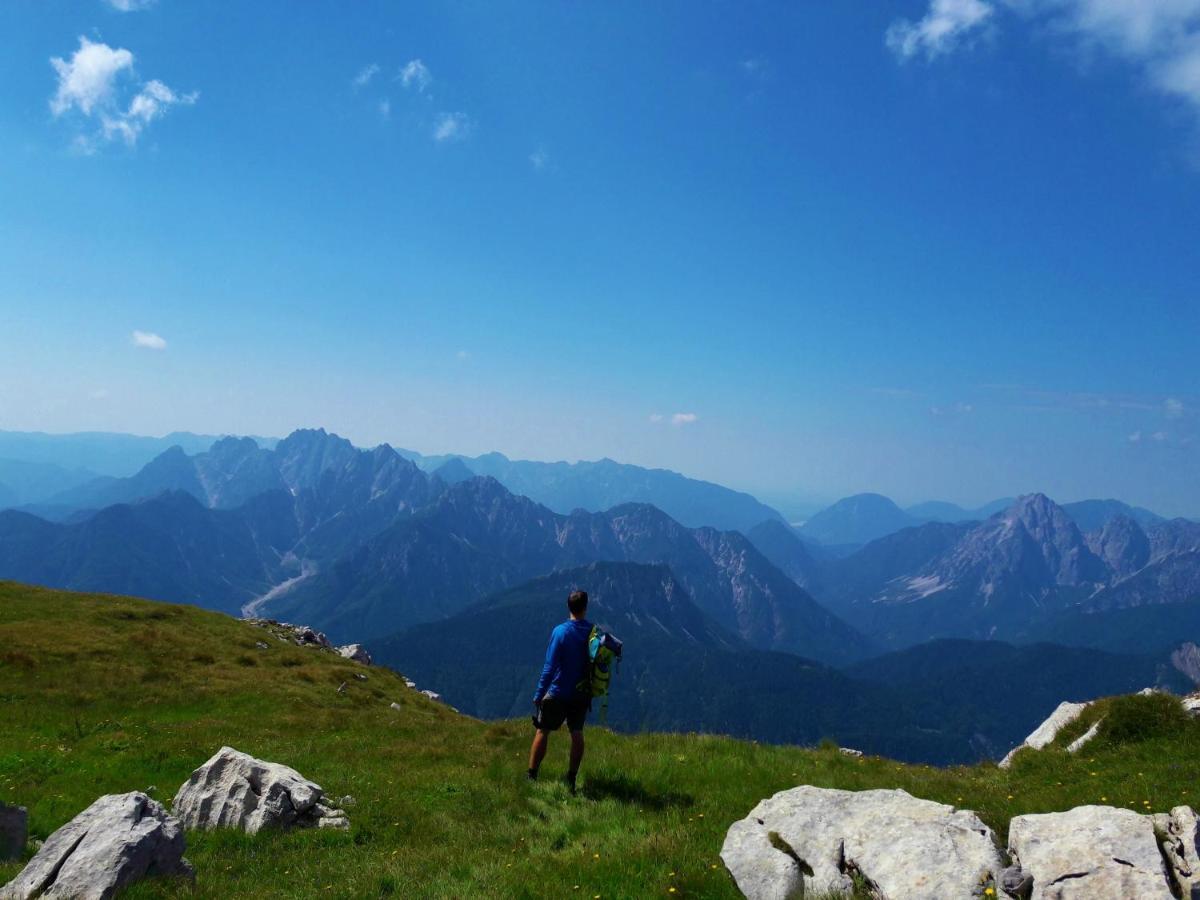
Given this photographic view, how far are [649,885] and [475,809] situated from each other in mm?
6078

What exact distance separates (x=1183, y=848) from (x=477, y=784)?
12.3 metres

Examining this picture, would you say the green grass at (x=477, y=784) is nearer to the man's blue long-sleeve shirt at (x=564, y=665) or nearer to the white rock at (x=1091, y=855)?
the white rock at (x=1091, y=855)

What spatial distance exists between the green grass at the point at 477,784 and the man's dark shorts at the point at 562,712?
4.03ft

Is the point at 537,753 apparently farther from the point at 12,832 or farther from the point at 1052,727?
the point at 1052,727

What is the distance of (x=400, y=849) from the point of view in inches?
427

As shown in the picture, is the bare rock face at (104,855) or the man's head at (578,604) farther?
the man's head at (578,604)

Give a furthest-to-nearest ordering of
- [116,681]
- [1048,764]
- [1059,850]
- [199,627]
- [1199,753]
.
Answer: [199,627]
[116,681]
[1048,764]
[1199,753]
[1059,850]

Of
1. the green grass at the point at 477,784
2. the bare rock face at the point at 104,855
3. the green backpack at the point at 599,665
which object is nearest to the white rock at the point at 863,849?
the green grass at the point at 477,784

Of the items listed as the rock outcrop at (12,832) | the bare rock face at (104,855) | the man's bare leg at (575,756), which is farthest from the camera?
the man's bare leg at (575,756)

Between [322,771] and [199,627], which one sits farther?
[199,627]

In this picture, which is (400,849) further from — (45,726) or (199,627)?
(199,627)

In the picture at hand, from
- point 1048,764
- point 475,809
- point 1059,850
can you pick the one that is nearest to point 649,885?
point 1059,850

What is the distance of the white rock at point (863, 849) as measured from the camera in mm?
7387

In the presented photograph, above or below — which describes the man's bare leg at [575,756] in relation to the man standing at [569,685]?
below
